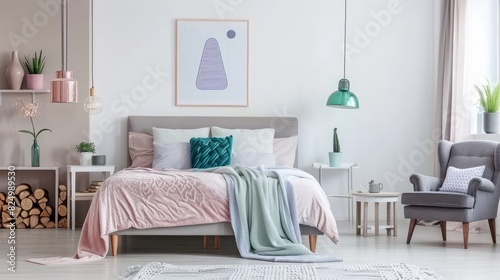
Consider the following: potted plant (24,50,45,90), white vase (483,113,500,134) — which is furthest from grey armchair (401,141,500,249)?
potted plant (24,50,45,90)

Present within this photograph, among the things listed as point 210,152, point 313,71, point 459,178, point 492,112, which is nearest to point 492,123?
point 492,112

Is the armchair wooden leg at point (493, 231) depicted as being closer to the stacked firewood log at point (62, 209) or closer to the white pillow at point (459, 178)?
the white pillow at point (459, 178)

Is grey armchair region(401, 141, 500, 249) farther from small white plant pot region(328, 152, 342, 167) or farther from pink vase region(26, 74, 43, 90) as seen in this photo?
pink vase region(26, 74, 43, 90)

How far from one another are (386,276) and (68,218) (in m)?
3.91

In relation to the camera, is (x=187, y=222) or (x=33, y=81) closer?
(x=187, y=222)

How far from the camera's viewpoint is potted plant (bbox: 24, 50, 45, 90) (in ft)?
27.2

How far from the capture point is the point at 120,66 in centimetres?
869

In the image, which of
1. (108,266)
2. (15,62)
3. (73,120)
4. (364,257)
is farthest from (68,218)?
(364,257)

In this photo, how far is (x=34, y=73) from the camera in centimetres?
833

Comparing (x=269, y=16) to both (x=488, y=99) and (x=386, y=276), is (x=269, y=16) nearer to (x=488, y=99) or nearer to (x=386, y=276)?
(x=488, y=99)

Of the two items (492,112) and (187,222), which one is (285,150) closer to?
(492,112)

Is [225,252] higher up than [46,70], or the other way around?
[46,70]

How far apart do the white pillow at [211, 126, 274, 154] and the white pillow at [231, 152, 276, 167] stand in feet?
0.49

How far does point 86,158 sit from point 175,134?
920 millimetres
